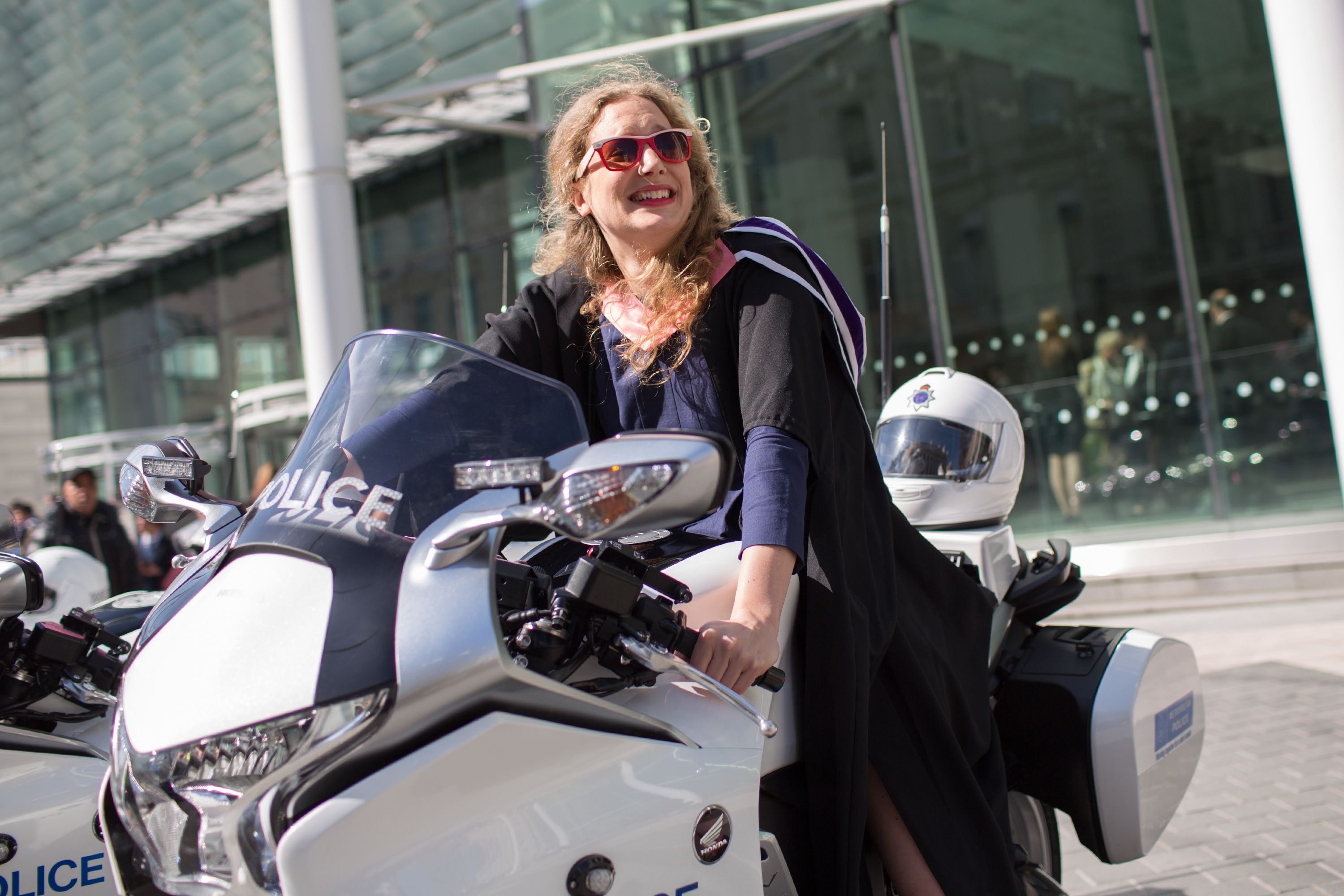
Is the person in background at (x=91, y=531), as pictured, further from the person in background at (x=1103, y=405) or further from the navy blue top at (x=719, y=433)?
the person in background at (x=1103, y=405)

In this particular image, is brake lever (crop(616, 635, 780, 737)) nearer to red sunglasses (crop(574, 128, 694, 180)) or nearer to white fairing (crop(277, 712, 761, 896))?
Answer: white fairing (crop(277, 712, 761, 896))

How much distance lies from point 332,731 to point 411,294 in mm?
16058

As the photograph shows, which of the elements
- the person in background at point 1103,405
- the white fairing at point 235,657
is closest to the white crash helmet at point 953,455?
the white fairing at point 235,657

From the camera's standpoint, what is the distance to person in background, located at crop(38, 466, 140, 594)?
26.0 ft

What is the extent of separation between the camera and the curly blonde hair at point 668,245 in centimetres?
198

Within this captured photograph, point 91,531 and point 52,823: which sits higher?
point 91,531

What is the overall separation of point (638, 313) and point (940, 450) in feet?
4.49

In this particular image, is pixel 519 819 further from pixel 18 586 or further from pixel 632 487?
pixel 18 586

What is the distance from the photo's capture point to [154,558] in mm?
8438

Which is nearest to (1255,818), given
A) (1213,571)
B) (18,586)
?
(18,586)

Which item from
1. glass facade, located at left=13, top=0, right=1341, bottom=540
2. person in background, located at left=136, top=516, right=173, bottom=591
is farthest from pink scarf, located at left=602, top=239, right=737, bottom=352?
glass facade, located at left=13, top=0, right=1341, bottom=540

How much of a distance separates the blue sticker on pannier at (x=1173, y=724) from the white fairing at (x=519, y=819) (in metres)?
1.55

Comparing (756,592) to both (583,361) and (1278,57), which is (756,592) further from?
(1278,57)

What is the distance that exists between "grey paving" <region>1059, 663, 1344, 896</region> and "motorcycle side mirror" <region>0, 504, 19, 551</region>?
2809 mm
